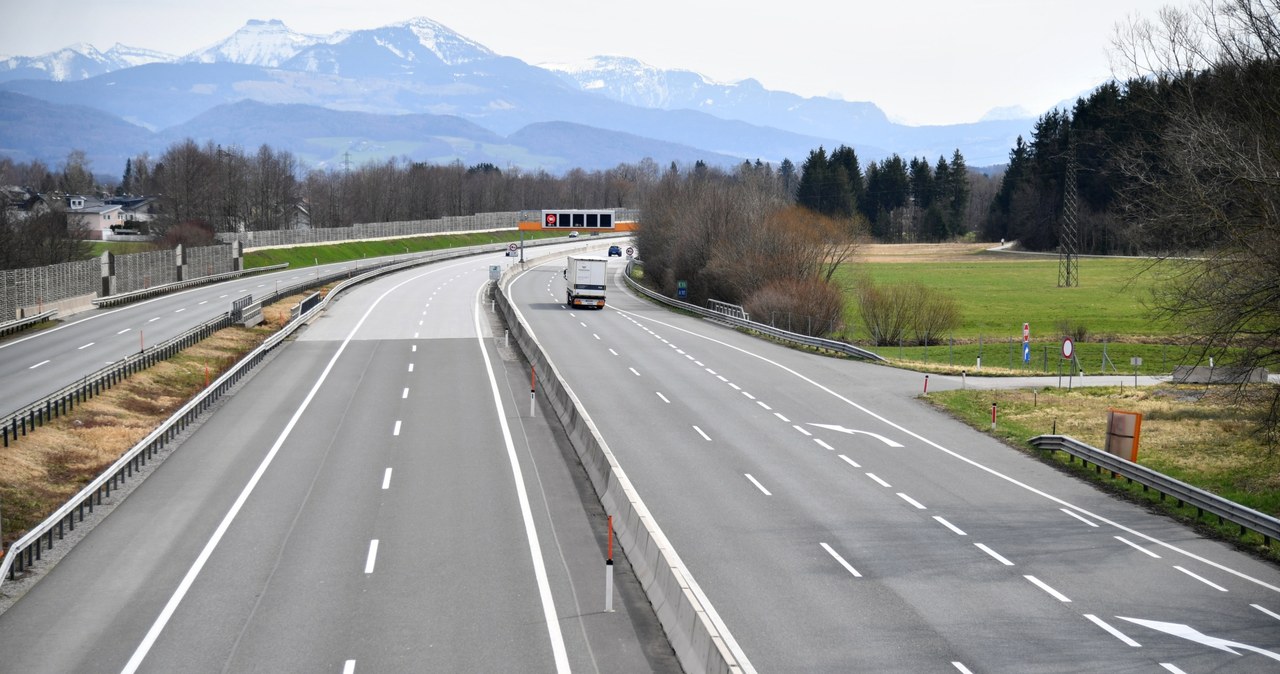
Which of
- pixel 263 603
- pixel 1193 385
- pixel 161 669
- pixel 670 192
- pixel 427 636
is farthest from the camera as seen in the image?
pixel 670 192

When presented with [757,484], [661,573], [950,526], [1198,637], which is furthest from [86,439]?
[1198,637]

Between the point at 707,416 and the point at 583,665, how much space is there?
2068cm

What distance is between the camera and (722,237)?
82.1m

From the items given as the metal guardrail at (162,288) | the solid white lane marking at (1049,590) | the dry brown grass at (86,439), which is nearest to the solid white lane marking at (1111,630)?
the solid white lane marking at (1049,590)

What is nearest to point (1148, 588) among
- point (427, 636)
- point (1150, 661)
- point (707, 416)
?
point (1150, 661)

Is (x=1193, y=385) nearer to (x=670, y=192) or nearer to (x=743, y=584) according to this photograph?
(x=743, y=584)

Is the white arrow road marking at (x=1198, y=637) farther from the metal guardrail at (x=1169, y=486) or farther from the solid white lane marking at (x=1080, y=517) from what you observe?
the solid white lane marking at (x=1080, y=517)

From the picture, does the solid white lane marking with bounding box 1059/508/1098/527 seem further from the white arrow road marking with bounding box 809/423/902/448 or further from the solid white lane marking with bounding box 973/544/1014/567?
the white arrow road marking with bounding box 809/423/902/448

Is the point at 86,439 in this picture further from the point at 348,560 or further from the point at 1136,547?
the point at 1136,547

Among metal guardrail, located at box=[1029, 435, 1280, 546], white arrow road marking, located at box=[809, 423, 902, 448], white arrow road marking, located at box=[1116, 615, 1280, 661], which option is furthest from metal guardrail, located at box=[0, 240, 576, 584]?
metal guardrail, located at box=[1029, 435, 1280, 546]

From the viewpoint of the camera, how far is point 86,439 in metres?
30.2

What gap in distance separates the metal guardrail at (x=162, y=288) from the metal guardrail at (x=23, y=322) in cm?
746

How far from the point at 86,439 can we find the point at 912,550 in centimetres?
2228

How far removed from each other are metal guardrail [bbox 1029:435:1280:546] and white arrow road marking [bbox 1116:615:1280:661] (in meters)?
5.66
